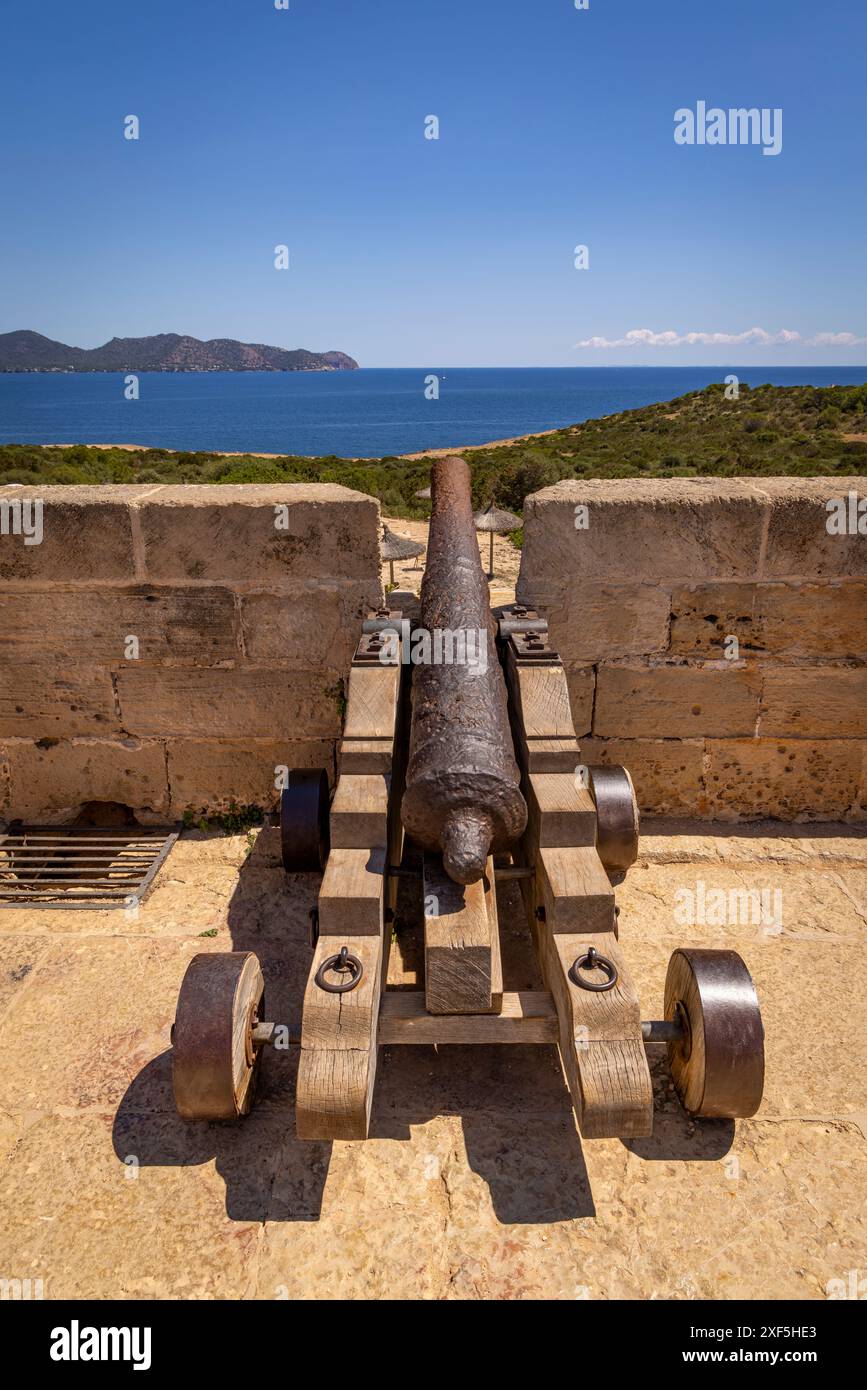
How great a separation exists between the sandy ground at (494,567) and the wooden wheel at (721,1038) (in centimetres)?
517

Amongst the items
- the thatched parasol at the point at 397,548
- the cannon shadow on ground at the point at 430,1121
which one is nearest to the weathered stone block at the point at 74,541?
the cannon shadow on ground at the point at 430,1121

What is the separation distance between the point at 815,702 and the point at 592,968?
2.48m

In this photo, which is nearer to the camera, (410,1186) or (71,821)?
(410,1186)

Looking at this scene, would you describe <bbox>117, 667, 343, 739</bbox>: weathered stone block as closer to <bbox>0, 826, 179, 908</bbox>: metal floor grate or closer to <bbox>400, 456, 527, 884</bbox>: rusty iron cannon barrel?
<bbox>0, 826, 179, 908</bbox>: metal floor grate

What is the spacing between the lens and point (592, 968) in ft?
8.11

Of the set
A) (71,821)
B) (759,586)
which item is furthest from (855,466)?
(71,821)

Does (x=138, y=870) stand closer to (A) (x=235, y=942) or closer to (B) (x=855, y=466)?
(A) (x=235, y=942)

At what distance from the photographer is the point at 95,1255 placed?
2.21 m

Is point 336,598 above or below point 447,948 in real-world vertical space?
above

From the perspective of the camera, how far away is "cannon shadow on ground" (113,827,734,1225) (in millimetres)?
2395

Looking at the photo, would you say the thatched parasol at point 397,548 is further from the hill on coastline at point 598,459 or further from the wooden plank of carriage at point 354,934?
the hill on coastline at point 598,459

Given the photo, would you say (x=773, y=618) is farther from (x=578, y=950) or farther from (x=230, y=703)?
(x=230, y=703)

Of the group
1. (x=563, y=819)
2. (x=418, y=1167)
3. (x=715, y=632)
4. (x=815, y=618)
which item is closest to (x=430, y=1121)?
(x=418, y=1167)

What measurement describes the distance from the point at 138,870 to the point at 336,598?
164 cm
